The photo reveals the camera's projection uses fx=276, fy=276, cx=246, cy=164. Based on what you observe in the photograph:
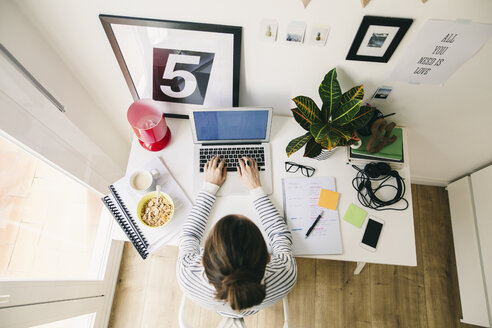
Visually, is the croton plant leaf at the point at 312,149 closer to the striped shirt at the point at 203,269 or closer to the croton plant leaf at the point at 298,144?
the croton plant leaf at the point at 298,144

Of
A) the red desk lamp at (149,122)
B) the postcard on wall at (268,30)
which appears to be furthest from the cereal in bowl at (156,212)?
the postcard on wall at (268,30)

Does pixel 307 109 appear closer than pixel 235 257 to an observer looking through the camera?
No

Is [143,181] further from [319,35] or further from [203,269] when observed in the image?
[319,35]

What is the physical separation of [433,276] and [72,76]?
2406mm

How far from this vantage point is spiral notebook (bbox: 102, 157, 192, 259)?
1146mm

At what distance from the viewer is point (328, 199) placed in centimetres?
122

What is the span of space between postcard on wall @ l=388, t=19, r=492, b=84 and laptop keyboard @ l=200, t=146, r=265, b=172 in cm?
65

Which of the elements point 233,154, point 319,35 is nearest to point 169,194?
point 233,154

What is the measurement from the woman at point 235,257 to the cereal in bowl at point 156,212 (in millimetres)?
97

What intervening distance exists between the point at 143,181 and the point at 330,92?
86cm

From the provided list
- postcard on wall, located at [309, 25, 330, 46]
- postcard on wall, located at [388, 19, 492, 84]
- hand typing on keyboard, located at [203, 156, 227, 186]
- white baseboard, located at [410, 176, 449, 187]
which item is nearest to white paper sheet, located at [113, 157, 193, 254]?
hand typing on keyboard, located at [203, 156, 227, 186]

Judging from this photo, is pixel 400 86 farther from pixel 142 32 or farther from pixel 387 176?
pixel 142 32

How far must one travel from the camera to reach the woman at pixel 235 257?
0.80 m

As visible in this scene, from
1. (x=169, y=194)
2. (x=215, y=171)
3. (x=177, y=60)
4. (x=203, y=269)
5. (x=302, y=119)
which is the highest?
(x=177, y=60)
